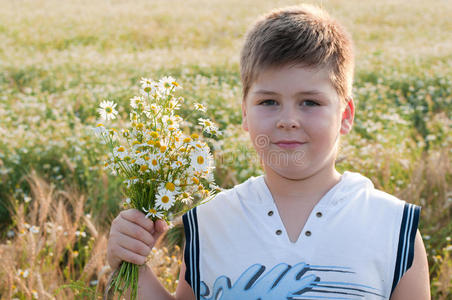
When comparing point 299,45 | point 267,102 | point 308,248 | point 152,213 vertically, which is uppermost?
point 299,45

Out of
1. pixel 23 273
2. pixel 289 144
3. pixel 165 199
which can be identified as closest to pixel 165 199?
pixel 165 199

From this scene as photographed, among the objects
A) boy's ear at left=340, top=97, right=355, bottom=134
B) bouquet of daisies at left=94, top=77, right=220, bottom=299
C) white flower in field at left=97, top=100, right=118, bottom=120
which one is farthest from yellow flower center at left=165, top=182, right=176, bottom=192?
boy's ear at left=340, top=97, right=355, bottom=134

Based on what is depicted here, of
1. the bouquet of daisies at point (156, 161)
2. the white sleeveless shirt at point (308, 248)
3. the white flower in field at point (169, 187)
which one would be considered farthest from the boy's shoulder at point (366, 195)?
the white flower in field at point (169, 187)

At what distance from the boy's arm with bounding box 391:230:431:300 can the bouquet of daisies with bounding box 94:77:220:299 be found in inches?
28.4

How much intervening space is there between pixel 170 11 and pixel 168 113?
17.3 m

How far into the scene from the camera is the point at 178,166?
1.72 m

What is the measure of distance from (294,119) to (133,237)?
2.28 feet

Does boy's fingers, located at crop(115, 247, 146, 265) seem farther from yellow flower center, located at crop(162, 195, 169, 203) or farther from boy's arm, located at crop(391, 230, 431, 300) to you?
boy's arm, located at crop(391, 230, 431, 300)

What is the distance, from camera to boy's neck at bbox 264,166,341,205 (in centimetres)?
→ 191

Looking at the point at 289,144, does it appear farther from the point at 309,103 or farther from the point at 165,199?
the point at 165,199

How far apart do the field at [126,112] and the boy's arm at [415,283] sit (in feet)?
3.39

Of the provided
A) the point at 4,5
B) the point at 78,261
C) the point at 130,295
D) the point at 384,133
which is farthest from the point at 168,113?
the point at 4,5

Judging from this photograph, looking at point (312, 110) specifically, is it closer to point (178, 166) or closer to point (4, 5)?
point (178, 166)

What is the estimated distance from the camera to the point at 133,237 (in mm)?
1764
